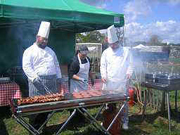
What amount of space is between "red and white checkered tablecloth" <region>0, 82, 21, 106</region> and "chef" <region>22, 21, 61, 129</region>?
65.9 inches

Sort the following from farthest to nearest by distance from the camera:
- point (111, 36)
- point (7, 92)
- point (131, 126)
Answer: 1. point (7, 92)
2. point (131, 126)
3. point (111, 36)

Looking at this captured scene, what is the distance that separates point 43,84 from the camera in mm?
3785

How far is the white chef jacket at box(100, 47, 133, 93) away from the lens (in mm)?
4215

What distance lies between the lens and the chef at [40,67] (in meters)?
3.65

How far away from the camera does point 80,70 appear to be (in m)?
4.46

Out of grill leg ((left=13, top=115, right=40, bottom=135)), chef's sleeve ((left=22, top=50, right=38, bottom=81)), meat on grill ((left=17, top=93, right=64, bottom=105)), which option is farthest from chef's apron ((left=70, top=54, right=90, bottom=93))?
grill leg ((left=13, top=115, right=40, bottom=135))

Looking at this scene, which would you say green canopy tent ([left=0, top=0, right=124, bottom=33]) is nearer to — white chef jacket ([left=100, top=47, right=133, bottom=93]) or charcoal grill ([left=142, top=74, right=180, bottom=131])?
white chef jacket ([left=100, top=47, right=133, bottom=93])

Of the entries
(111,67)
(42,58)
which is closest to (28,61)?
(42,58)

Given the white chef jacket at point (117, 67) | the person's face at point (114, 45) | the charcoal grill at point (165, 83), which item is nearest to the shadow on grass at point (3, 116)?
the white chef jacket at point (117, 67)

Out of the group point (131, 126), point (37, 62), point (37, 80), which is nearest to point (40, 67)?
point (37, 62)

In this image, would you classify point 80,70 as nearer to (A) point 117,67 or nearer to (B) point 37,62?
(A) point 117,67

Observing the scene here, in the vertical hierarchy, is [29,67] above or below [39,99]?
above

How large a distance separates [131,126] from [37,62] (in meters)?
2.27

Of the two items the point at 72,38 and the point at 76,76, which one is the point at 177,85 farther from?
the point at 72,38
